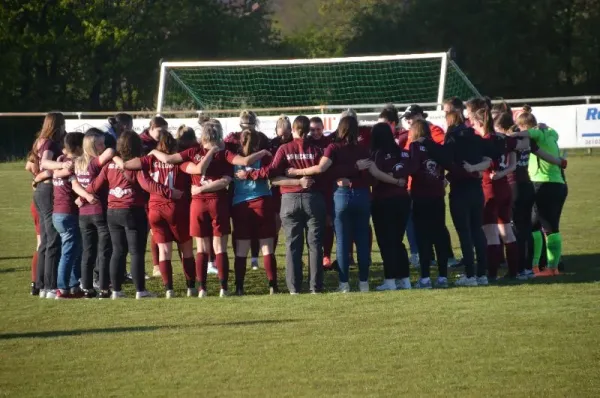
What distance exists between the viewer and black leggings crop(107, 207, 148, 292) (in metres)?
12.0

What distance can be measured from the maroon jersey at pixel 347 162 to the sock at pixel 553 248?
238 centimetres

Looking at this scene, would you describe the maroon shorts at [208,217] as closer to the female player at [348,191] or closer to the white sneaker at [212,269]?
the female player at [348,191]

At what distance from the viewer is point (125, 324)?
10484mm

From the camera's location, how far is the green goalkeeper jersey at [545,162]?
12.9 m

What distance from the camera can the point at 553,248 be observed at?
43.0ft

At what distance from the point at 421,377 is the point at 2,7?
43665mm

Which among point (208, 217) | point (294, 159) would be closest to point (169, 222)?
point (208, 217)

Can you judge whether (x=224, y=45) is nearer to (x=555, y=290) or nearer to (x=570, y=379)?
(x=555, y=290)

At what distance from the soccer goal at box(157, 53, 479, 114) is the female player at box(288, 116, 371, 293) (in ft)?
53.8

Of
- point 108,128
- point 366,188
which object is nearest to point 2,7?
point 108,128

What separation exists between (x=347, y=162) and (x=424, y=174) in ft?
2.75

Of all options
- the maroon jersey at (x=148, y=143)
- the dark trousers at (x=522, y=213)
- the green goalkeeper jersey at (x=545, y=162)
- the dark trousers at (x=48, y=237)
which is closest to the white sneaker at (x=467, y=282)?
the dark trousers at (x=522, y=213)

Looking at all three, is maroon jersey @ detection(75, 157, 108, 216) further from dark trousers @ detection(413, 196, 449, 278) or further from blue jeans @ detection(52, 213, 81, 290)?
dark trousers @ detection(413, 196, 449, 278)

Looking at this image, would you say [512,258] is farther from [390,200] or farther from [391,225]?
[390,200]
